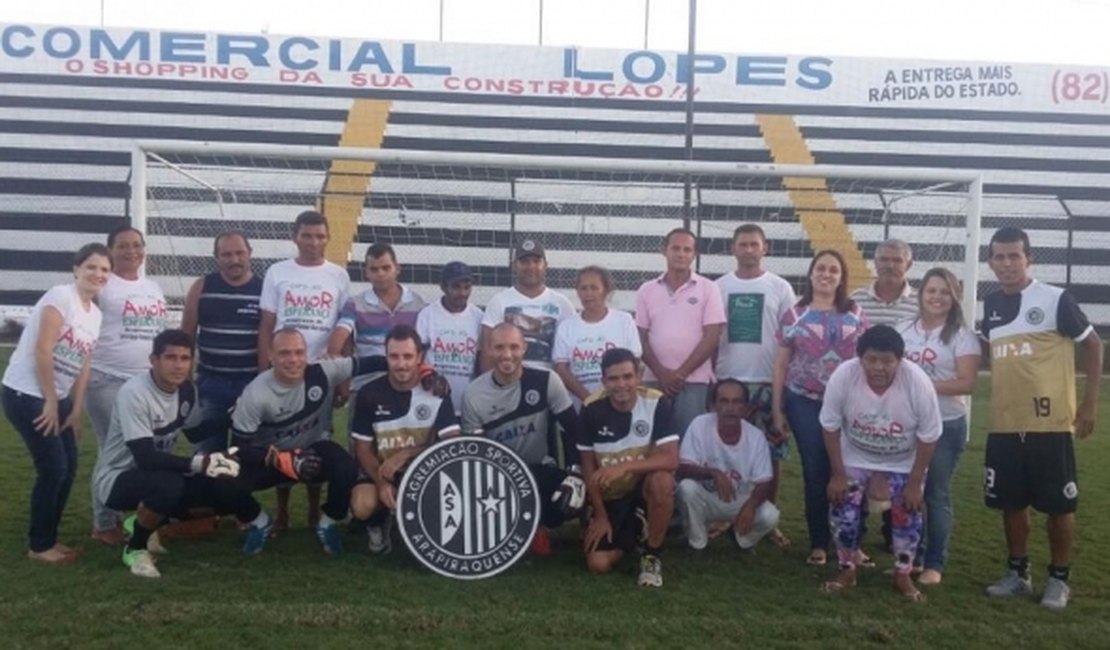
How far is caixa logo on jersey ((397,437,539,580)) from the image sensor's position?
4.44 meters

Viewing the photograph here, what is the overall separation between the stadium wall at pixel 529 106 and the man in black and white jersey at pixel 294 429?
17.2 meters

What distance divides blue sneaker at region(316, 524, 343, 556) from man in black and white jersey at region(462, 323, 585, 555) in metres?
0.84

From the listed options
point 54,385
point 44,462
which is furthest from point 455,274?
point 44,462

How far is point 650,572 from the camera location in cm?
447

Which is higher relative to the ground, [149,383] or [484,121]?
[484,121]

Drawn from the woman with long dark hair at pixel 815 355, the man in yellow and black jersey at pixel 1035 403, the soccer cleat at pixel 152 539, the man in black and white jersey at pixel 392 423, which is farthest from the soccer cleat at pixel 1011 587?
the soccer cleat at pixel 152 539

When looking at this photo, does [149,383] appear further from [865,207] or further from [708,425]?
[865,207]

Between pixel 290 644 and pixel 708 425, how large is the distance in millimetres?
2321

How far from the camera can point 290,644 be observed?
3625 mm

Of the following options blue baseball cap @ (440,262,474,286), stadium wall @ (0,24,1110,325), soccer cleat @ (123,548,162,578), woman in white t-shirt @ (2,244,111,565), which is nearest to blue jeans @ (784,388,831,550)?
blue baseball cap @ (440,262,474,286)

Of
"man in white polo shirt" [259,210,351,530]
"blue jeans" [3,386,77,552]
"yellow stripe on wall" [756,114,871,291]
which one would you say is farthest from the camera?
"yellow stripe on wall" [756,114,871,291]

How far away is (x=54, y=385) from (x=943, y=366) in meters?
4.06

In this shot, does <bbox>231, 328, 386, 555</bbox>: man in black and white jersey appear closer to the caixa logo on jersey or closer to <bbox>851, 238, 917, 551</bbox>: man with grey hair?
the caixa logo on jersey

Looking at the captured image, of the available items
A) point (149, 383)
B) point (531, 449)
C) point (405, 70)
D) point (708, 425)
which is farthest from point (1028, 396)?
point (405, 70)
